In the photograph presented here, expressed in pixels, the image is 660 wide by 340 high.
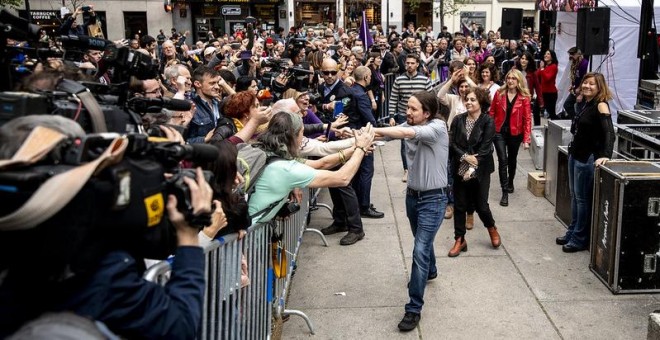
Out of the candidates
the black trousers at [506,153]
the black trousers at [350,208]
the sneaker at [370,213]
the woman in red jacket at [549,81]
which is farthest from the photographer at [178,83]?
the woman in red jacket at [549,81]

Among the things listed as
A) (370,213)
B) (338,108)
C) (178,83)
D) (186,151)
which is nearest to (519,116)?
(370,213)

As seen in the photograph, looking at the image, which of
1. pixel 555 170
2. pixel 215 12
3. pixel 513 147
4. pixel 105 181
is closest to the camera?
pixel 105 181

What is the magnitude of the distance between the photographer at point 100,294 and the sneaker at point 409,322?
3.33m

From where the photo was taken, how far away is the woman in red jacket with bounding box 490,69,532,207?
9.24 meters

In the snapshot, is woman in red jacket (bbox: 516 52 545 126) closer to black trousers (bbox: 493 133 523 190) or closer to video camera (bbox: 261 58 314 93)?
black trousers (bbox: 493 133 523 190)

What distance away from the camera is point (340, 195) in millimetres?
7977

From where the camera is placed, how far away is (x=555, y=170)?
8.87m

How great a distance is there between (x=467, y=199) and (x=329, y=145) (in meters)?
2.19

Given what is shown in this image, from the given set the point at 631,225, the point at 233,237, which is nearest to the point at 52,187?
the point at 233,237

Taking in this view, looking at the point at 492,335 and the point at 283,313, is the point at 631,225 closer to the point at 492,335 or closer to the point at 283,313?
the point at 492,335

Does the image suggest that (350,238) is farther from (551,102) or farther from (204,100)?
(551,102)

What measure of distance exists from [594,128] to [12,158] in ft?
20.1

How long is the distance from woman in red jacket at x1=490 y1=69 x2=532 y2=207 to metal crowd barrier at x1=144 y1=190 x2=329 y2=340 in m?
4.33

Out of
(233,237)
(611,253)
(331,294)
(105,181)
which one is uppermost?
(105,181)
